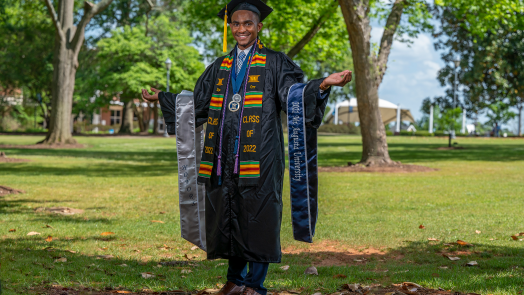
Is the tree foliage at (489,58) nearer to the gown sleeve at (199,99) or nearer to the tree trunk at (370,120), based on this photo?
the tree trunk at (370,120)

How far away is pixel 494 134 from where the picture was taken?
5166cm

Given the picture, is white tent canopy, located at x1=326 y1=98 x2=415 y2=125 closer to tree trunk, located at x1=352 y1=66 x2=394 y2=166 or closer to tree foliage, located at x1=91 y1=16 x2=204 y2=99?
tree foliage, located at x1=91 y1=16 x2=204 y2=99

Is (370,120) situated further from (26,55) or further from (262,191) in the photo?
(26,55)

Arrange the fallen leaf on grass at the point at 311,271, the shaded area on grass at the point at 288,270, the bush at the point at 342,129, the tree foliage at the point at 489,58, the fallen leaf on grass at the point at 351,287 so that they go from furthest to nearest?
1. the bush at the point at 342,129
2. the tree foliage at the point at 489,58
3. the fallen leaf on grass at the point at 311,271
4. the shaded area on grass at the point at 288,270
5. the fallen leaf on grass at the point at 351,287

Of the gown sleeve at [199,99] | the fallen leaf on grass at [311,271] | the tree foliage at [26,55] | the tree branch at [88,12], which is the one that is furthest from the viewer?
the tree foliage at [26,55]

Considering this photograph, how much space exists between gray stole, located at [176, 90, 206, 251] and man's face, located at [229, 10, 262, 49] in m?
0.67

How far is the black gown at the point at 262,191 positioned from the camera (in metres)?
4.04

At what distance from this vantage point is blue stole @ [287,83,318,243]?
4.05m

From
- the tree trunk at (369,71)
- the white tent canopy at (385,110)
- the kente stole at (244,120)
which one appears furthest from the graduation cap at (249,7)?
the white tent canopy at (385,110)

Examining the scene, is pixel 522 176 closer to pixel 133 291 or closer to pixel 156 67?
pixel 133 291

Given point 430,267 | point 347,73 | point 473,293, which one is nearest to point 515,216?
point 430,267

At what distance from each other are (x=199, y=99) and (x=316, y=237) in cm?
357

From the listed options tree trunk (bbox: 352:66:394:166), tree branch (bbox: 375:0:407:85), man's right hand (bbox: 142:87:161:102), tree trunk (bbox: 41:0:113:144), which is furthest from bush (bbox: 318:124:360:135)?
man's right hand (bbox: 142:87:161:102)

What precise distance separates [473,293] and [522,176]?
12.1 m
